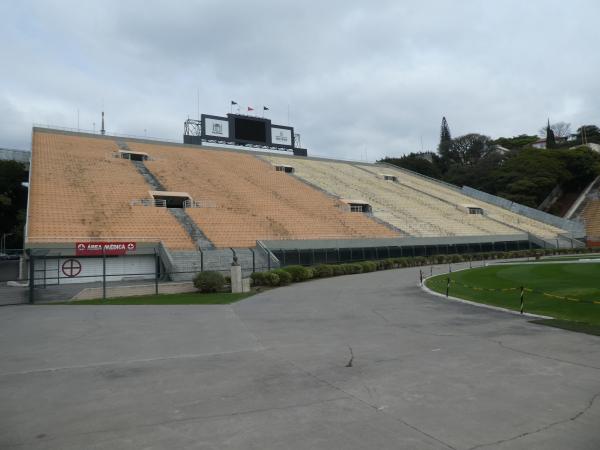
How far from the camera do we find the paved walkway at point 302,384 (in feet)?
17.2

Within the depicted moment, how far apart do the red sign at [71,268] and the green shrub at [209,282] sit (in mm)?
8059

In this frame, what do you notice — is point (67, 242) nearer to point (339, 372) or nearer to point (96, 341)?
point (96, 341)

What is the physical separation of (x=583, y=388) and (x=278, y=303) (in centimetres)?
1231

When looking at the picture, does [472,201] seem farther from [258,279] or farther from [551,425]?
[551,425]

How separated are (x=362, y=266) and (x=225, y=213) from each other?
12.1 m

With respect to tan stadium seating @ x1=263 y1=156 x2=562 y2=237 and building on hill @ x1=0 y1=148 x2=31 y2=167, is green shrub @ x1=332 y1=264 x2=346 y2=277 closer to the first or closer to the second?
tan stadium seating @ x1=263 y1=156 x2=562 y2=237

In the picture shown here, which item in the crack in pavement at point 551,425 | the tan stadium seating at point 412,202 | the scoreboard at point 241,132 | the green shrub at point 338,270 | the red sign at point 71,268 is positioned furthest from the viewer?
the scoreboard at point 241,132

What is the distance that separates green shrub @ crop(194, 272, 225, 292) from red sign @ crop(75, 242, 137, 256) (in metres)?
5.32

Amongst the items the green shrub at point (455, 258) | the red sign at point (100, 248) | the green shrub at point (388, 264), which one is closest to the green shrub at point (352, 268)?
the green shrub at point (388, 264)

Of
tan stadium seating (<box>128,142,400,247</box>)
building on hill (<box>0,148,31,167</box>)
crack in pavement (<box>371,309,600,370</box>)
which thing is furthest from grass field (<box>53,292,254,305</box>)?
building on hill (<box>0,148,31,167</box>)

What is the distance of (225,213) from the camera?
37.5m

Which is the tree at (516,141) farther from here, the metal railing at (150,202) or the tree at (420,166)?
the metal railing at (150,202)

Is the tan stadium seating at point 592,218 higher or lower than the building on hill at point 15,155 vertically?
lower

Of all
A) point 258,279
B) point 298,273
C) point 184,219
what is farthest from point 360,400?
point 184,219
